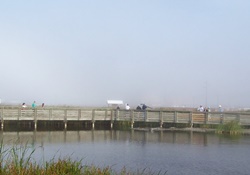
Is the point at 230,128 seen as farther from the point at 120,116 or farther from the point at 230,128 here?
the point at 120,116

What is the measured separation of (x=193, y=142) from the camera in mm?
29062

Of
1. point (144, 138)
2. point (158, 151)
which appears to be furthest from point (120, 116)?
point (158, 151)

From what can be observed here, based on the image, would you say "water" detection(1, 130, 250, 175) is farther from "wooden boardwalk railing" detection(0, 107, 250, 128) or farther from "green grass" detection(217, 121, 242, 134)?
"wooden boardwalk railing" detection(0, 107, 250, 128)

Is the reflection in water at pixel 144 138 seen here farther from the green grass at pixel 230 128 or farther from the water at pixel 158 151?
the green grass at pixel 230 128

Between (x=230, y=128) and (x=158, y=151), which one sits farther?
(x=230, y=128)

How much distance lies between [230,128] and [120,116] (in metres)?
12.4

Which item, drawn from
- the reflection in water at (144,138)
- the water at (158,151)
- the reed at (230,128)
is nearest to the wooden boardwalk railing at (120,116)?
the reed at (230,128)

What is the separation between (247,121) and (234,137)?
15.4ft

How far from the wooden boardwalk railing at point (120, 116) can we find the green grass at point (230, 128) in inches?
38.1

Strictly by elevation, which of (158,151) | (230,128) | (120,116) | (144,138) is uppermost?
(120,116)

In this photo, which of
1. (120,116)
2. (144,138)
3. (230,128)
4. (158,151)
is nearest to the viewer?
(158,151)

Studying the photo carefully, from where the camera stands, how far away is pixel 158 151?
24.4 metres

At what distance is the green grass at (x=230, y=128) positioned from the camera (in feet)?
111

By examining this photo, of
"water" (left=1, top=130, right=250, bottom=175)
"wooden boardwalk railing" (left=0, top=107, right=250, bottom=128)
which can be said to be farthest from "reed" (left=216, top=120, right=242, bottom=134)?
"water" (left=1, top=130, right=250, bottom=175)
